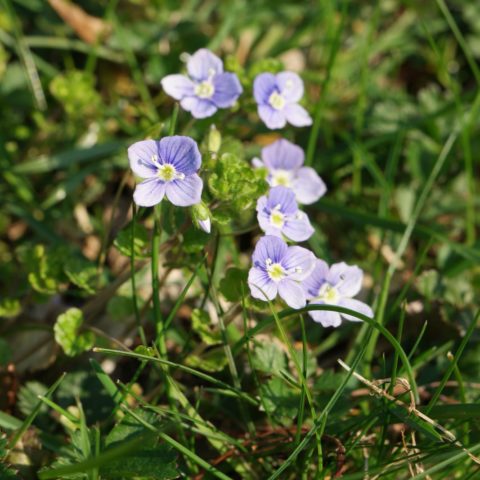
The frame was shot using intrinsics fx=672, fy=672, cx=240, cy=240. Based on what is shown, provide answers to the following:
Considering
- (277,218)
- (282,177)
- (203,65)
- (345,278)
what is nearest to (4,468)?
(277,218)

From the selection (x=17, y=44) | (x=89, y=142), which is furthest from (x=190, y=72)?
(x=17, y=44)

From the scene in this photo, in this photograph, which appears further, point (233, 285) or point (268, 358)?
point (268, 358)

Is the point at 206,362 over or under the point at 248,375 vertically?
over

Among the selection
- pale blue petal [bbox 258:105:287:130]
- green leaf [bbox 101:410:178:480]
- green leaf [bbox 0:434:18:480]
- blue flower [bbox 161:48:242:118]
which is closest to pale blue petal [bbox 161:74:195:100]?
blue flower [bbox 161:48:242:118]

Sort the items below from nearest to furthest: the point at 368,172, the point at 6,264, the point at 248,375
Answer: the point at 248,375, the point at 6,264, the point at 368,172

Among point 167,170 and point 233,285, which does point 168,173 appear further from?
point 233,285

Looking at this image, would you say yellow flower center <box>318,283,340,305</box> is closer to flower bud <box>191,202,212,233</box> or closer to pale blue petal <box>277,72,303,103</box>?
flower bud <box>191,202,212,233</box>

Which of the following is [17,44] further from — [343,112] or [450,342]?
[450,342]
